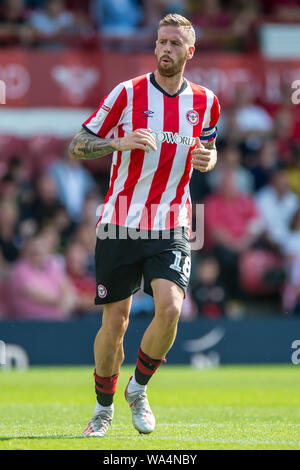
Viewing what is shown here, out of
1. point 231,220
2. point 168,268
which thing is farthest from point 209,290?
point 168,268

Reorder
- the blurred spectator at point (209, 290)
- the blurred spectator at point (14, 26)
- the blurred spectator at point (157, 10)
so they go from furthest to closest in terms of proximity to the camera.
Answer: the blurred spectator at point (157, 10) < the blurred spectator at point (14, 26) < the blurred spectator at point (209, 290)

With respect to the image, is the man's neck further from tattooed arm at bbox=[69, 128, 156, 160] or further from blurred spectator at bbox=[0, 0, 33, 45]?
blurred spectator at bbox=[0, 0, 33, 45]

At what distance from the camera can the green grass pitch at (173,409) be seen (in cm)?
564

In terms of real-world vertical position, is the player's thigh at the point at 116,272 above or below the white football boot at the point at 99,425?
above

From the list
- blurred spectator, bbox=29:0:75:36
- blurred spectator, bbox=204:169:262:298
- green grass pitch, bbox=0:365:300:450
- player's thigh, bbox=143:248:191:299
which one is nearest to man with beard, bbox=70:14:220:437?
player's thigh, bbox=143:248:191:299

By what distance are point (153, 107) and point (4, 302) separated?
7.14 m

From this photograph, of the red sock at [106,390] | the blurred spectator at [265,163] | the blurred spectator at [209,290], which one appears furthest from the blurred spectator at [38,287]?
the red sock at [106,390]

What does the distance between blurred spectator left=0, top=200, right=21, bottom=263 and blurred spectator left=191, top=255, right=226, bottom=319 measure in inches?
99.0

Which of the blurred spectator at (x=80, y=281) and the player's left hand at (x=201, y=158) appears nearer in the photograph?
the player's left hand at (x=201, y=158)

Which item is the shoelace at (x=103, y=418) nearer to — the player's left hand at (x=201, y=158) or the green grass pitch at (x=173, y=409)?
the green grass pitch at (x=173, y=409)

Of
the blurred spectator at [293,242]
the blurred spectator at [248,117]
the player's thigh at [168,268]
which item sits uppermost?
the blurred spectator at [248,117]

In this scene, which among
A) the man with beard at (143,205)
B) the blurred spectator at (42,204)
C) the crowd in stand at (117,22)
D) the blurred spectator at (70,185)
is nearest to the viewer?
the man with beard at (143,205)

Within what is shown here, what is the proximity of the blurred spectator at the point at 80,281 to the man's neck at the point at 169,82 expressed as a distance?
6.96m

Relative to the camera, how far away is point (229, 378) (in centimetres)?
1141
